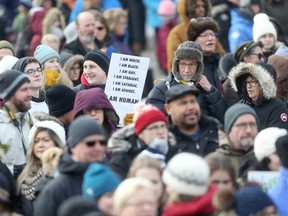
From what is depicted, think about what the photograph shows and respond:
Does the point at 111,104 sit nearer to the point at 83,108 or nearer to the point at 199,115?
the point at 83,108

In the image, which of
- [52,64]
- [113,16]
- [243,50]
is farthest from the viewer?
[113,16]

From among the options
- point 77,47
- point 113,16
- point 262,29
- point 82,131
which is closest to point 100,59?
point 262,29

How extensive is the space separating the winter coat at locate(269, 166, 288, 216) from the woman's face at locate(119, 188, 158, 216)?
4.84ft

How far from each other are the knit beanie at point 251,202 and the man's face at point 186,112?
7.04 ft

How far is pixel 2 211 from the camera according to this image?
38.3 ft

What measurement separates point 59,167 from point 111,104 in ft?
8.37

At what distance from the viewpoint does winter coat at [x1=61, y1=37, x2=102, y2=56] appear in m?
19.7

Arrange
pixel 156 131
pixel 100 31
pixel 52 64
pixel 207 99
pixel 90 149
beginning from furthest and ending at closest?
pixel 100 31, pixel 52 64, pixel 207 99, pixel 156 131, pixel 90 149

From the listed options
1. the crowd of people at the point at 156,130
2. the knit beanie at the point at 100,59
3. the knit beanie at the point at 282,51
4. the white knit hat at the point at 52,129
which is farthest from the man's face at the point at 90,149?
the knit beanie at the point at 282,51

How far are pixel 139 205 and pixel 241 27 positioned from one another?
10.2m

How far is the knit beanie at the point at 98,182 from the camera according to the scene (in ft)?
37.1

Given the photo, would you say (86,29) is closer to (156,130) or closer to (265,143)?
(156,130)

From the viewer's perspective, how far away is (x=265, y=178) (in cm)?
1228

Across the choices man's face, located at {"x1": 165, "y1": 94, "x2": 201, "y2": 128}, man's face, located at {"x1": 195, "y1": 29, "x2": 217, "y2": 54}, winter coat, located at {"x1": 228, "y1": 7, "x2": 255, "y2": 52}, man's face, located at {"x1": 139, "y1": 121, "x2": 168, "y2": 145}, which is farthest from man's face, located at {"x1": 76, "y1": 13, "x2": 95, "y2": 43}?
man's face, located at {"x1": 139, "y1": 121, "x2": 168, "y2": 145}
